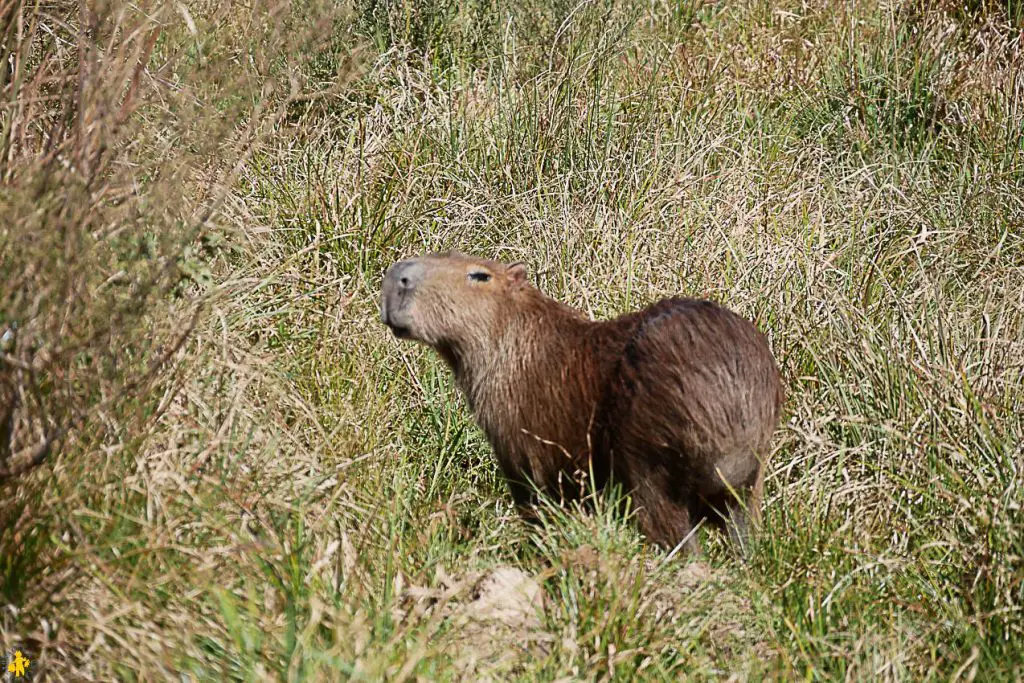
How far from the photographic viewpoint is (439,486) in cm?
436

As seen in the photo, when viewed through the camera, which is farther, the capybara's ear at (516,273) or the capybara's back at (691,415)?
the capybara's ear at (516,273)

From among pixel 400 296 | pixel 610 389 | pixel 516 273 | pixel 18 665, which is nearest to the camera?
pixel 18 665

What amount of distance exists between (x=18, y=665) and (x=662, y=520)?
1.78m

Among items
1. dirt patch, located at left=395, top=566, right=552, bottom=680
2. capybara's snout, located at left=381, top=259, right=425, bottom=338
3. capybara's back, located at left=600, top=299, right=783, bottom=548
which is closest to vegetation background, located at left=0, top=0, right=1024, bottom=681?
dirt patch, located at left=395, top=566, right=552, bottom=680

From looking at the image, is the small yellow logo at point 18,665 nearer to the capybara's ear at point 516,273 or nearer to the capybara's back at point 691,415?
the capybara's back at point 691,415

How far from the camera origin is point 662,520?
11.9ft

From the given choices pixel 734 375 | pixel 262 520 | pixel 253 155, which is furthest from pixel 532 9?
pixel 262 520

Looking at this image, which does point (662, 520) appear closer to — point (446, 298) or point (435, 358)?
point (446, 298)

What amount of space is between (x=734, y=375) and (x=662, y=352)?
225 mm

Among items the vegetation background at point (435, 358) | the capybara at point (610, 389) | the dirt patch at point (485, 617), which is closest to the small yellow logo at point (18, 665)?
the vegetation background at point (435, 358)

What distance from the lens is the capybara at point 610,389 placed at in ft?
11.6

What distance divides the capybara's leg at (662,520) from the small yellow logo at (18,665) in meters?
1.70

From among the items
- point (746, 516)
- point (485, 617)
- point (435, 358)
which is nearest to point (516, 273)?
point (435, 358)

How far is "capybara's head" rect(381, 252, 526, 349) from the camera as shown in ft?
12.9
